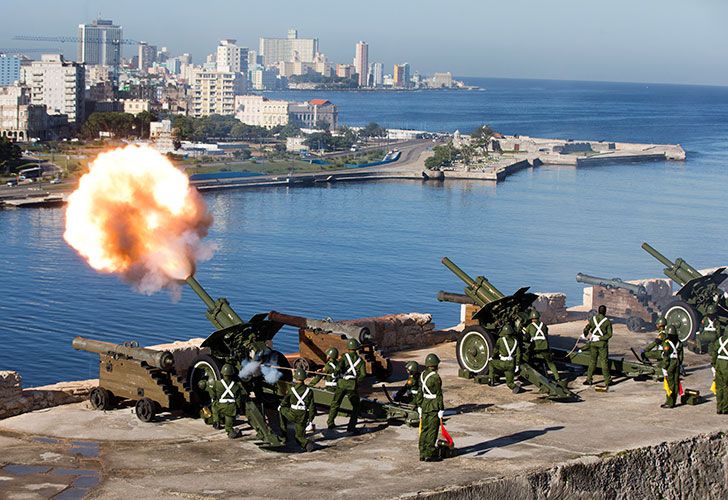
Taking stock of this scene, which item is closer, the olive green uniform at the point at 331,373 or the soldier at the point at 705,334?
the olive green uniform at the point at 331,373

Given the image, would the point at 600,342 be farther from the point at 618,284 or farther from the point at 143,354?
the point at 618,284

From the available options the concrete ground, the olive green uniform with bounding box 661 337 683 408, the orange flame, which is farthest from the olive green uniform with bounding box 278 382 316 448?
the olive green uniform with bounding box 661 337 683 408

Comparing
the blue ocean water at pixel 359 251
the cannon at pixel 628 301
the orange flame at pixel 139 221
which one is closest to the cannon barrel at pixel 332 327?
the orange flame at pixel 139 221

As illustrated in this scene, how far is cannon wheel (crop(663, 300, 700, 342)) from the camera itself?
24734mm

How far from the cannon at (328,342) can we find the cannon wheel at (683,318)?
6.87 meters

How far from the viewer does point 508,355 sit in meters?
20.7

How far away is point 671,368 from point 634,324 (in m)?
7.39

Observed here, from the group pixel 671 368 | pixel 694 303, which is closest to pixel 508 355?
pixel 671 368

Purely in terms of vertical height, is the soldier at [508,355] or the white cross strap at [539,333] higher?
the white cross strap at [539,333]

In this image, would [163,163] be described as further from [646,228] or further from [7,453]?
[646,228]

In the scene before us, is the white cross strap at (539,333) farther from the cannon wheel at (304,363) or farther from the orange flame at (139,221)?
the orange flame at (139,221)

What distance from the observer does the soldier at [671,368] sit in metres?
19.8

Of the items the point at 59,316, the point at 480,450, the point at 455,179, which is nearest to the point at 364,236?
the point at 59,316

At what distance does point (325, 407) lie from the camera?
19094mm
